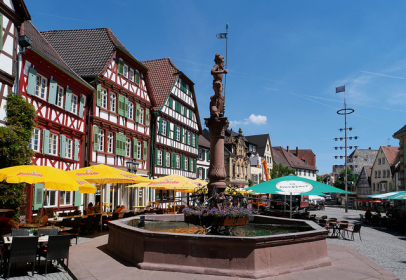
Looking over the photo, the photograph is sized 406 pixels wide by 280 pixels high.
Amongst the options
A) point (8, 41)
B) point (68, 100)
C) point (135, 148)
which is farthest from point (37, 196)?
point (135, 148)

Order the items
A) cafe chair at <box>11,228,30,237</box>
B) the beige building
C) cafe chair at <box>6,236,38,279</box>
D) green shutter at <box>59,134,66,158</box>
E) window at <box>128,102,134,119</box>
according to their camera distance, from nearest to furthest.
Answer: cafe chair at <box>6,236,38,279</box> → cafe chair at <box>11,228,30,237</box> → green shutter at <box>59,134,66,158</box> → window at <box>128,102,134,119</box> → the beige building

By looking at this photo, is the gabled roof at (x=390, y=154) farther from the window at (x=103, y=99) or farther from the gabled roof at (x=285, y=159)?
the window at (x=103, y=99)

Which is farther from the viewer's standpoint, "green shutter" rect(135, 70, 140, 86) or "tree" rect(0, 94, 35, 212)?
"green shutter" rect(135, 70, 140, 86)

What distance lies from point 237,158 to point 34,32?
4170 cm

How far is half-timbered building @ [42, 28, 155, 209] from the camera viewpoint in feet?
80.2

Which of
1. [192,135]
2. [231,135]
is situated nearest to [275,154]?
[231,135]

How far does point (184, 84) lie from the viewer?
3888 centimetres

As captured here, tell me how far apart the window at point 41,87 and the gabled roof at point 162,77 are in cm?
1391

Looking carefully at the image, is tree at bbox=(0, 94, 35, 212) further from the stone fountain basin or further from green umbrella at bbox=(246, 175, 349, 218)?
green umbrella at bbox=(246, 175, 349, 218)

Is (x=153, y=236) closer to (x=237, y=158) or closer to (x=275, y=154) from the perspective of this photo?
(x=237, y=158)

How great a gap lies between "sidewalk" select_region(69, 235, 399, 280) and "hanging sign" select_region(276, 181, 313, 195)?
5.21 m

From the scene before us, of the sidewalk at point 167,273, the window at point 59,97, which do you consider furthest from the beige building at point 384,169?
the sidewalk at point 167,273

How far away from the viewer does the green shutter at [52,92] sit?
19.6 m

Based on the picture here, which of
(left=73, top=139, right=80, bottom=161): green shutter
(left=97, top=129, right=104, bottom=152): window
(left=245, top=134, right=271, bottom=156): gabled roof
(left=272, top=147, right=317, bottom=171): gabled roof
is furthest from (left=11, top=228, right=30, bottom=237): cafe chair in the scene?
(left=272, top=147, right=317, bottom=171): gabled roof
